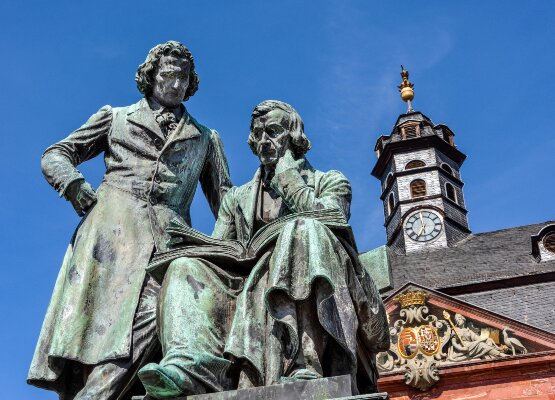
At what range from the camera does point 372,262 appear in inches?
217

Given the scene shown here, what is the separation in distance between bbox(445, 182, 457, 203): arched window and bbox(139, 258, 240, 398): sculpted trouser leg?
45682 mm

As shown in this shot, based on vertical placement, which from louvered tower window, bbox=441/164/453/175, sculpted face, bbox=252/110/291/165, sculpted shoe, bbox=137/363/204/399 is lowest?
sculpted shoe, bbox=137/363/204/399

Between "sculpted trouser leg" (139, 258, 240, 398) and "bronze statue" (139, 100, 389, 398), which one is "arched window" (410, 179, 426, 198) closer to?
"bronze statue" (139, 100, 389, 398)

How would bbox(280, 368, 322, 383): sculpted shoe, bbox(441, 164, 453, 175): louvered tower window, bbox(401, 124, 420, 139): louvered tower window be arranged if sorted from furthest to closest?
bbox(401, 124, 420, 139): louvered tower window
bbox(441, 164, 453, 175): louvered tower window
bbox(280, 368, 322, 383): sculpted shoe

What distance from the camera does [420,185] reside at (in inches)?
1969

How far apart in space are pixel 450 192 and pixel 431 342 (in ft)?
72.9

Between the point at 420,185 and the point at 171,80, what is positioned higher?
the point at 420,185

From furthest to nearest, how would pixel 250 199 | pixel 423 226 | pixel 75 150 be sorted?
pixel 423 226
pixel 75 150
pixel 250 199

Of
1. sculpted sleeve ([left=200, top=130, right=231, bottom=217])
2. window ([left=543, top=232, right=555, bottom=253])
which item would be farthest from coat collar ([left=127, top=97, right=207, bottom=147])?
window ([left=543, top=232, right=555, bottom=253])

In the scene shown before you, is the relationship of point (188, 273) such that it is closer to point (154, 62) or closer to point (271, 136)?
point (271, 136)

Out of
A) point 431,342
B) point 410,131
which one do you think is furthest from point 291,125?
point 410,131

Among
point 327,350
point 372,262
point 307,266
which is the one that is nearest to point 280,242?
point 307,266

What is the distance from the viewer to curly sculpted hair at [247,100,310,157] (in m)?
5.57

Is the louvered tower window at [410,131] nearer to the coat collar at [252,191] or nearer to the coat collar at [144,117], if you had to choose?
the coat collar at [144,117]
